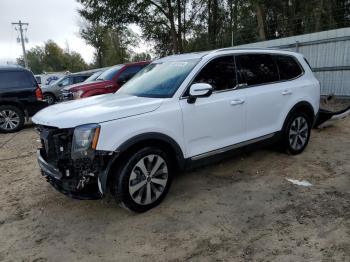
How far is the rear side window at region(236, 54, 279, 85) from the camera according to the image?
4586mm

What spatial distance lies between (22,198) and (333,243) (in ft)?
12.5

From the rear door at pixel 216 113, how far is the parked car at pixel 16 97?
6.86 m

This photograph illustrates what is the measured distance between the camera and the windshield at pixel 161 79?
404cm

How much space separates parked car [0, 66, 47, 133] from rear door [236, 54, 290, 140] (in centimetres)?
694

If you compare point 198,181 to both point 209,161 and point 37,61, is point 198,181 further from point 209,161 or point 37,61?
point 37,61

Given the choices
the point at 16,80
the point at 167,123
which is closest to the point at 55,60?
the point at 16,80

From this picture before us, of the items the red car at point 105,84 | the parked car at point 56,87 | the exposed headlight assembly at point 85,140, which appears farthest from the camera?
the parked car at point 56,87

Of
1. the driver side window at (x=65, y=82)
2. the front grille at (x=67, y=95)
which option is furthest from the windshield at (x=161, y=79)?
the driver side window at (x=65, y=82)

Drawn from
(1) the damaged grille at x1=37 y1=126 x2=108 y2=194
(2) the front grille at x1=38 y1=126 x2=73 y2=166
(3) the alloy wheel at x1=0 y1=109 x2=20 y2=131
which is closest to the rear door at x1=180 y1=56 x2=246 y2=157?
(1) the damaged grille at x1=37 y1=126 x2=108 y2=194

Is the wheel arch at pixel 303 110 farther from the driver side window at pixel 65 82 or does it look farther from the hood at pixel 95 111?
the driver side window at pixel 65 82

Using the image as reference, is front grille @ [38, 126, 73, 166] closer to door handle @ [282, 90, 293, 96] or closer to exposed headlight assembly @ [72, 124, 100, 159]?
exposed headlight assembly @ [72, 124, 100, 159]

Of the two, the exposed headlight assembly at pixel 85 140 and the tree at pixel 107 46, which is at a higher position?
the tree at pixel 107 46

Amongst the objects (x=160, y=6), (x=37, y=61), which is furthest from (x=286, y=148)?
(x=37, y=61)

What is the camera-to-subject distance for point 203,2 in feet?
71.6
